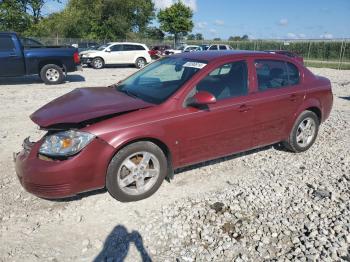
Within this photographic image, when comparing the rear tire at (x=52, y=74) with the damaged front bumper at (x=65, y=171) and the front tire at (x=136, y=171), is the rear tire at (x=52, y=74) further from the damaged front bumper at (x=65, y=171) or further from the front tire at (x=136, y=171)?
the front tire at (x=136, y=171)

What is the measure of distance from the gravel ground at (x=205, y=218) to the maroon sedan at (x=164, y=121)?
0.31 metres

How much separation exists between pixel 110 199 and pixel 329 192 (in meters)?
2.70

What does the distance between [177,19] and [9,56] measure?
39419 millimetres

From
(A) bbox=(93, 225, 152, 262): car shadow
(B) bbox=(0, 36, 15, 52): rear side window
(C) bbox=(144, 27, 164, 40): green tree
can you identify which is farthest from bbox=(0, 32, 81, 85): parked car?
(C) bbox=(144, 27, 164, 40): green tree

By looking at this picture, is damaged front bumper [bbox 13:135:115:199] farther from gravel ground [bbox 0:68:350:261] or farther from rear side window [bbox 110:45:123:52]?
rear side window [bbox 110:45:123:52]

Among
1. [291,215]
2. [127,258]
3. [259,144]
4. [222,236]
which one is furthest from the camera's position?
[259,144]

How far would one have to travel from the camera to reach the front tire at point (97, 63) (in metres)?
20.8

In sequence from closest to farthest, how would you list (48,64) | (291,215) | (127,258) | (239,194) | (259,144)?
(127,258) < (291,215) < (239,194) < (259,144) < (48,64)

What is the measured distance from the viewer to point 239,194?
4.23m

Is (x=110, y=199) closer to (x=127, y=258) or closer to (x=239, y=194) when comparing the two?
(x=127, y=258)

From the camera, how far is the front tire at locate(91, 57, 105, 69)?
68.1 ft

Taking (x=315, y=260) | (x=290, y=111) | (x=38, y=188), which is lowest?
(x=315, y=260)

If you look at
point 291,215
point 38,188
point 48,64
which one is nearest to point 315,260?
point 291,215

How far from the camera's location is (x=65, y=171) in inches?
136
